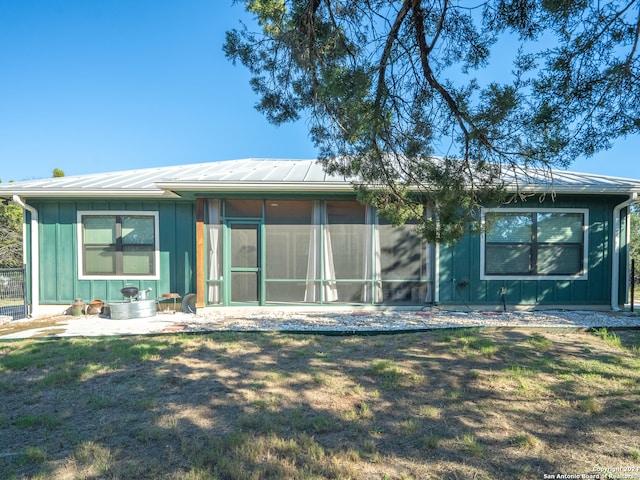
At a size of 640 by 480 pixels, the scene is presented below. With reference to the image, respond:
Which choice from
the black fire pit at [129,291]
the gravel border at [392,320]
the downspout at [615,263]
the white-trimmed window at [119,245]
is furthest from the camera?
the white-trimmed window at [119,245]

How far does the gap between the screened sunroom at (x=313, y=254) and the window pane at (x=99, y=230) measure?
232cm

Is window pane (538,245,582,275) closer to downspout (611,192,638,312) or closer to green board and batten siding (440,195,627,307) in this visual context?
green board and batten siding (440,195,627,307)

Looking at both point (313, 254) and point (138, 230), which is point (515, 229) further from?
point (138, 230)

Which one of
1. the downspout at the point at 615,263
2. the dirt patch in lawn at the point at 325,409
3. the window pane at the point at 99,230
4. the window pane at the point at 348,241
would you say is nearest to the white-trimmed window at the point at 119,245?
the window pane at the point at 99,230

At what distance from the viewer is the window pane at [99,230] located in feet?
25.6

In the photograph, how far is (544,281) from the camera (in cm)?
743

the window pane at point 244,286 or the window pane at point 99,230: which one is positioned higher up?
the window pane at point 99,230

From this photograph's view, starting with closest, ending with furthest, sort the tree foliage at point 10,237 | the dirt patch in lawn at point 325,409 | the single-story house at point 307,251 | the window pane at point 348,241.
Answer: the dirt patch in lawn at point 325,409 → the single-story house at point 307,251 → the window pane at point 348,241 → the tree foliage at point 10,237

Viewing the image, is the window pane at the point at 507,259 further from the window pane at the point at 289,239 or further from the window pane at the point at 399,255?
the window pane at the point at 289,239

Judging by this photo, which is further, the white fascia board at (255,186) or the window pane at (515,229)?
the window pane at (515,229)

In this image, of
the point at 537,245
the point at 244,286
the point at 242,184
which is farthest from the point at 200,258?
the point at 537,245

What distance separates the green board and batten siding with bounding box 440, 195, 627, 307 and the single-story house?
0.02m

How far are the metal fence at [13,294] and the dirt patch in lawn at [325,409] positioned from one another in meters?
3.53

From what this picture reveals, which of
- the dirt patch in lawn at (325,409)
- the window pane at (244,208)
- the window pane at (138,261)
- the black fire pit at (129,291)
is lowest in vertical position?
the dirt patch in lawn at (325,409)
